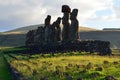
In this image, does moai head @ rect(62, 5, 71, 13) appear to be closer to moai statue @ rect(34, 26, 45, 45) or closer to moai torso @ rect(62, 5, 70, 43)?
moai torso @ rect(62, 5, 70, 43)

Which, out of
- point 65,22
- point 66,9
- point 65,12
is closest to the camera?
point 66,9

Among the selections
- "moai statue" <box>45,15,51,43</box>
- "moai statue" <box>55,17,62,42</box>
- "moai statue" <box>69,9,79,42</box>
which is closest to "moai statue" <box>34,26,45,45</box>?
"moai statue" <box>45,15,51,43</box>

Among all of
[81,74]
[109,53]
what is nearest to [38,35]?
[109,53]

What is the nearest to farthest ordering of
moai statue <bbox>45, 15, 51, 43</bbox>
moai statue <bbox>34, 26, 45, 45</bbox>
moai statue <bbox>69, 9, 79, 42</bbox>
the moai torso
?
moai statue <bbox>69, 9, 79, 42</bbox>, the moai torso, moai statue <bbox>45, 15, 51, 43</bbox>, moai statue <bbox>34, 26, 45, 45</bbox>

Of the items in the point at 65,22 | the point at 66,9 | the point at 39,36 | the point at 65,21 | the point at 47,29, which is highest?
the point at 66,9

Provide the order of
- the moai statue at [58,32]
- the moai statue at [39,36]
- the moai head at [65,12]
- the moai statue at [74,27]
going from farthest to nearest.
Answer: the moai statue at [39,36] → the moai statue at [58,32] → the moai head at [65,12] → the moai statue at [74,27]

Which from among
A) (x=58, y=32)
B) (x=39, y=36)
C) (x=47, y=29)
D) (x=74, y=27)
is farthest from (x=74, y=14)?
(x=39, y=36)

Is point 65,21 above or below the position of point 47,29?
above

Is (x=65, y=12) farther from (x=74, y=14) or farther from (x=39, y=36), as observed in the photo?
(x=39, y=36)

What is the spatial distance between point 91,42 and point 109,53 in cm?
461

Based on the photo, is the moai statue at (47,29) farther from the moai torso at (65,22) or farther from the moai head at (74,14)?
the moai head at (74,14)

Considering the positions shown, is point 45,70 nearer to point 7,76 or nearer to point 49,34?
point 7,76

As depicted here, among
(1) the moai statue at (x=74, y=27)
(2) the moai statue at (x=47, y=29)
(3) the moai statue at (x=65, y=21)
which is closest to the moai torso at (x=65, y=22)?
(3) the moai statue at (x=65, y=21)

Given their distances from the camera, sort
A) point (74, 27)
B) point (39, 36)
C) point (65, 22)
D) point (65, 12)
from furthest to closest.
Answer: point (39, 36), point (65, 12), point (65, 22), point (74, 27)
